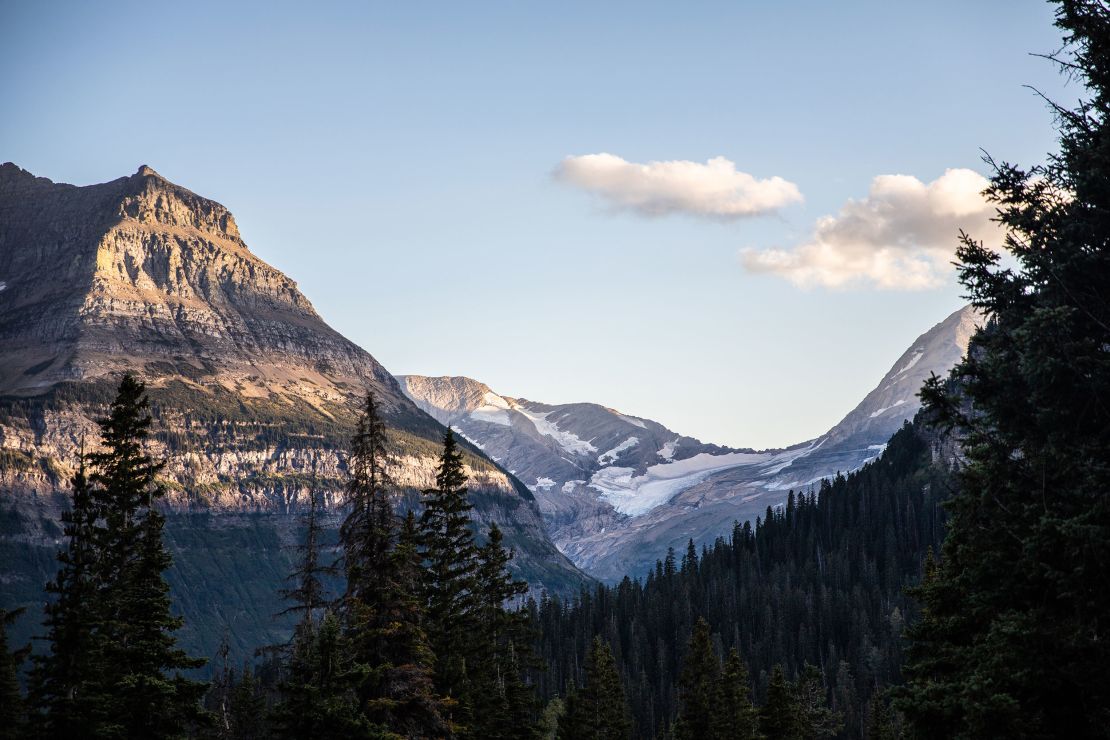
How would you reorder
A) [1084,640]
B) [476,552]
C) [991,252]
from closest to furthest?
[1084,640] < [991,252] < [476,552]

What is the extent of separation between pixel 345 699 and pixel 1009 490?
2405 centimetres

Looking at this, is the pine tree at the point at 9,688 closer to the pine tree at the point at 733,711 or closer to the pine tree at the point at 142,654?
the pine tree at the point at 142,654

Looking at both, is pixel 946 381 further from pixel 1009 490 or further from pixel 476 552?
pixel 476 552

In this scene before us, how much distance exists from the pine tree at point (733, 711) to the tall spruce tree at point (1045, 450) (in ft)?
148

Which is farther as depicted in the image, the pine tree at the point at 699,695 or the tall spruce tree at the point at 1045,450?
the pine tree at the point at 699,695

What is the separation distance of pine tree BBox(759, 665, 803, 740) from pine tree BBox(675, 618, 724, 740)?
124 inches

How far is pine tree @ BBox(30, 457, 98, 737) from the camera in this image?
A: 129 ft

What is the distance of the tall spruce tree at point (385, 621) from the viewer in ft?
142

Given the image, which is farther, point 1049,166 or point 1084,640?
point 1049,166

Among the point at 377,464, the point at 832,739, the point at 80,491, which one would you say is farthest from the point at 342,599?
the point at 832,739

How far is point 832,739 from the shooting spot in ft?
458

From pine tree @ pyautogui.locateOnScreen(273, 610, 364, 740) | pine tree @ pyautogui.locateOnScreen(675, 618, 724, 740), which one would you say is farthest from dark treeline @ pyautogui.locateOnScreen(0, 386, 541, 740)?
pine tree @ pyautogui.locateOnScreen(675, 618, 724, 740)

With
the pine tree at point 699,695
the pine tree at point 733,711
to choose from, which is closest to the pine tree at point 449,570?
the pine tree at point 733,711

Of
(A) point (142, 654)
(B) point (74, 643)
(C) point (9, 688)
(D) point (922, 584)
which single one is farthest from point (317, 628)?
(D) point (922, 584)
